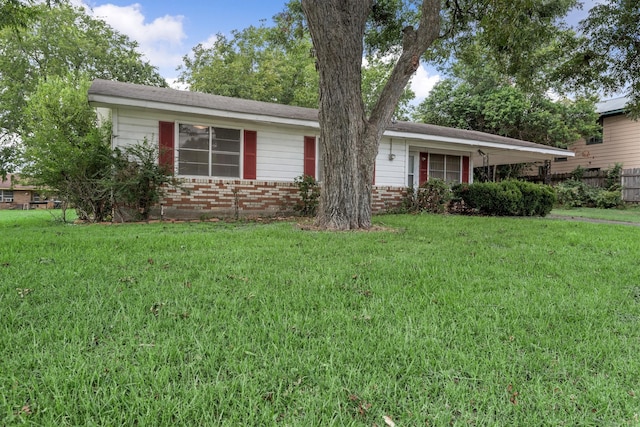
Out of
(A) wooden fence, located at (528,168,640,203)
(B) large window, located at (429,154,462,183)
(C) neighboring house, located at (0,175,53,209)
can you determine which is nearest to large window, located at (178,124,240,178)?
(B) large window, located at (429,154,462,183)

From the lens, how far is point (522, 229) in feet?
23.3

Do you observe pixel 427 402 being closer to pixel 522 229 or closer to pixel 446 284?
pixel 446 284

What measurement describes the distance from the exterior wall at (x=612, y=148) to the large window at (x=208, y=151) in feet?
61.4

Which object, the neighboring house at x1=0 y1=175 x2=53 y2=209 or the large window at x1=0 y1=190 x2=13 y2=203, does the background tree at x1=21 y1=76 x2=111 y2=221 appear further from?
the large window at x1=0 y1=190 x2=13 y2=203

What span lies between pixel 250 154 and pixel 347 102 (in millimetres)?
4214

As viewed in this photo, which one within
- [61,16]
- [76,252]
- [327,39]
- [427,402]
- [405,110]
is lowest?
[427,402]

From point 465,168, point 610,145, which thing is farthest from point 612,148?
point 465,168

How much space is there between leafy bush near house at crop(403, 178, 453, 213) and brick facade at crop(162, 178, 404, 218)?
3953 mm

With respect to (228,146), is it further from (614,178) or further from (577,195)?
(614,178)

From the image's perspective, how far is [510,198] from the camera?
35.2ft

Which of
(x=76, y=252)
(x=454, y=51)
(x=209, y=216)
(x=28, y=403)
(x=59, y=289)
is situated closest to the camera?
(x=28, y=403)

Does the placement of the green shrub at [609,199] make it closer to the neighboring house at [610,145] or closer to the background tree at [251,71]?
the neighboring house at [610,145]

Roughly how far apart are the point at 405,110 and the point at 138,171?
2410 centimetres

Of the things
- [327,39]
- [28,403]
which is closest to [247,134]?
[327,39]
